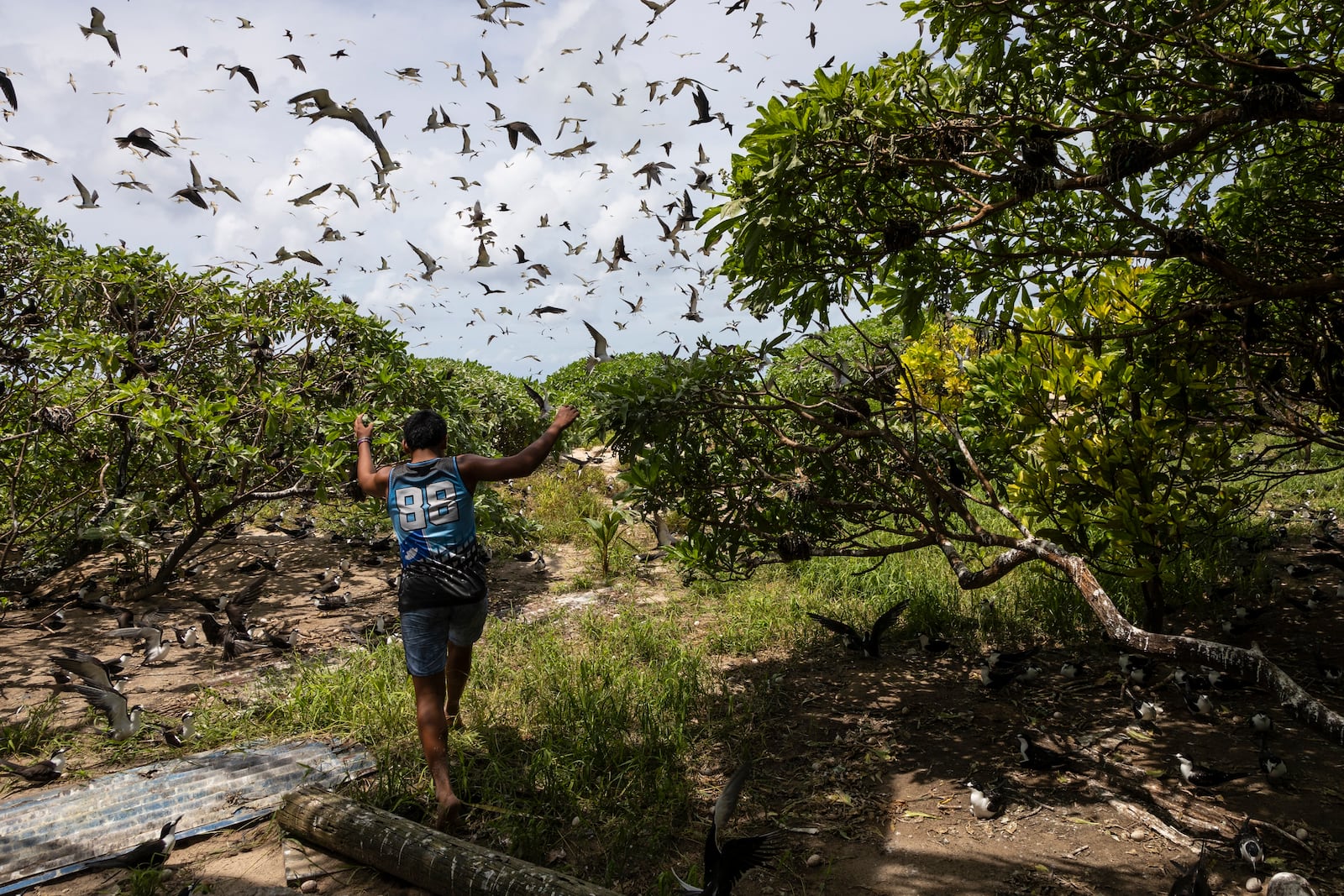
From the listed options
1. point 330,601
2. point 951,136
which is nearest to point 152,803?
point 330,601

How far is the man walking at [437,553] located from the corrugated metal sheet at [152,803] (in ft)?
2.16

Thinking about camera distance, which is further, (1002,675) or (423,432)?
(1002,675)

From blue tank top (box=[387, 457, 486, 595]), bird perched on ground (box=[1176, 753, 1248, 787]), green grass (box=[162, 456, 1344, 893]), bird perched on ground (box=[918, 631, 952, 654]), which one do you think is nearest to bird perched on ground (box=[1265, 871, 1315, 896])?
bird perched on ground (box=[1176, 753, 1248, 787])

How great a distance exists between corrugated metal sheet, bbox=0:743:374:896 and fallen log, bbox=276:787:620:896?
0.29 m

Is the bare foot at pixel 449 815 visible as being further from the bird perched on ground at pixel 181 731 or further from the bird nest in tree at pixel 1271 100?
the bird nest in tree at pixel 1271 100

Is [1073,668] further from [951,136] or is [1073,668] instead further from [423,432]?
[423,432]

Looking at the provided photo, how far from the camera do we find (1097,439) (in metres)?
4.68

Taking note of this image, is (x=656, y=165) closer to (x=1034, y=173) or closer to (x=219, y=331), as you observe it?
(x=1034, y=173)

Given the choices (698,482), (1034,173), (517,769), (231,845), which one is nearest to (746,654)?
(698,482)

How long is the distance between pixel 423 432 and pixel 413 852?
1.87 meters

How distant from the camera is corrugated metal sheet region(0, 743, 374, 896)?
308cm

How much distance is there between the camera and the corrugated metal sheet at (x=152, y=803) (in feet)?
10.1

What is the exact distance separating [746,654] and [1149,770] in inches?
102

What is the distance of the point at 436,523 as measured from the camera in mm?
3584
